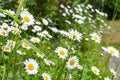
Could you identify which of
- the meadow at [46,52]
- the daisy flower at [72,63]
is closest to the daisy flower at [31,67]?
the meadow at [46,52]

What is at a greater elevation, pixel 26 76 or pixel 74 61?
pixel 26 76

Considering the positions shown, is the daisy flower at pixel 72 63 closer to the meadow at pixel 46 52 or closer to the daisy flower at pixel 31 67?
the meadow at pixel 46 52

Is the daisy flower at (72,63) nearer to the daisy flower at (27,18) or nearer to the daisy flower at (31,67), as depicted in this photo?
the daisy flower at (31,67)

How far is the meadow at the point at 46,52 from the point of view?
2.04 metres

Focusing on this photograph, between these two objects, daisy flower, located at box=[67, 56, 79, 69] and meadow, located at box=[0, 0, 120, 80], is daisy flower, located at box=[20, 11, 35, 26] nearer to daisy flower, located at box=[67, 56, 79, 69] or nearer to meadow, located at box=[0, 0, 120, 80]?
meadow, located at box=[0, 0, 120, 80]

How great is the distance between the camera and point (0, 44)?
2.86 meters

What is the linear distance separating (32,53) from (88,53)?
1.48 metres

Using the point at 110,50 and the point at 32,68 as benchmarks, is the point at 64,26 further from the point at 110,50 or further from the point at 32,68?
the point at 32,68

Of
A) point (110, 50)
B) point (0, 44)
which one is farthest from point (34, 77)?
point (110, 50)

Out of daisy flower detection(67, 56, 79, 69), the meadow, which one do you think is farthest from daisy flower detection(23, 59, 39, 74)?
daisy flower detection(67, 56, 79, 69)

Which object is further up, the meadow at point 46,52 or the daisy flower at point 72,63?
the meadow at point 46,52

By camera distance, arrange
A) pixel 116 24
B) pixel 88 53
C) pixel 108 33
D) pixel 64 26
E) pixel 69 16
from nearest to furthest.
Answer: pixel 88 53, pixel 64 26, pixel 69 16, pixel 108 33, pixel 116 24

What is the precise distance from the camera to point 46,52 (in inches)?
145

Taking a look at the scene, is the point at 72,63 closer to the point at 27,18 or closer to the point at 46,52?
the point at 27,18
